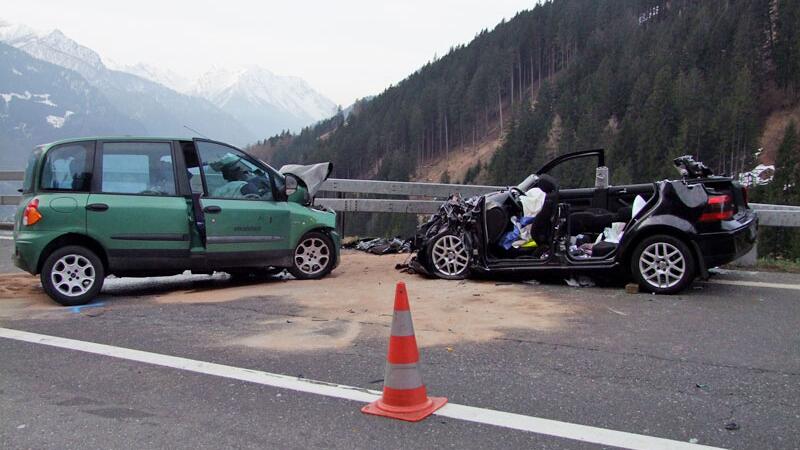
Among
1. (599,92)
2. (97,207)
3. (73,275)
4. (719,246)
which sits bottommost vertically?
(73,275)

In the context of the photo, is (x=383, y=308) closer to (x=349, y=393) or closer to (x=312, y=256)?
(x=312, y=256)

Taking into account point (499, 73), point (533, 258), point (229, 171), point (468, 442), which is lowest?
point (468, 442)

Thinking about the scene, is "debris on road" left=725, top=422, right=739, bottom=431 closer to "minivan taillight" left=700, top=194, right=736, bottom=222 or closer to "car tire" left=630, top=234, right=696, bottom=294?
"car tire" left=630, top=234, right=696, bottom=294

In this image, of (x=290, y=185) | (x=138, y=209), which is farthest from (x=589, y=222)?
(x=138, y=209)

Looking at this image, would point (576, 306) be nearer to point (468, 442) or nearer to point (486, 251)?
point (486, 251)

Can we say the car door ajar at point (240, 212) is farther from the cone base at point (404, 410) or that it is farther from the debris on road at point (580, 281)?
the cone base at point (404, 410)

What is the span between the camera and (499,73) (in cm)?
12256

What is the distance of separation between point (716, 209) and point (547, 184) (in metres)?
1.88

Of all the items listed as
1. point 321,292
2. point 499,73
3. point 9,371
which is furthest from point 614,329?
point 499,73

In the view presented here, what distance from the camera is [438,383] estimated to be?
13.5 ft

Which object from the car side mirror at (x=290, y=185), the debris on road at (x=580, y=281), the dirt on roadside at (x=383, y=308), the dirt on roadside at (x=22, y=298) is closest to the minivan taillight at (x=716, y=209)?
the debris on road at (x=580, y=281)

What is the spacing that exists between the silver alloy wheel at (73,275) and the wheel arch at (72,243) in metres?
0.15

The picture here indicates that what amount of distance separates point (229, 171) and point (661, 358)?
5.31 metres

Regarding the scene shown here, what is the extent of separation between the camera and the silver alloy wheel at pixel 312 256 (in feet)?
26.8
